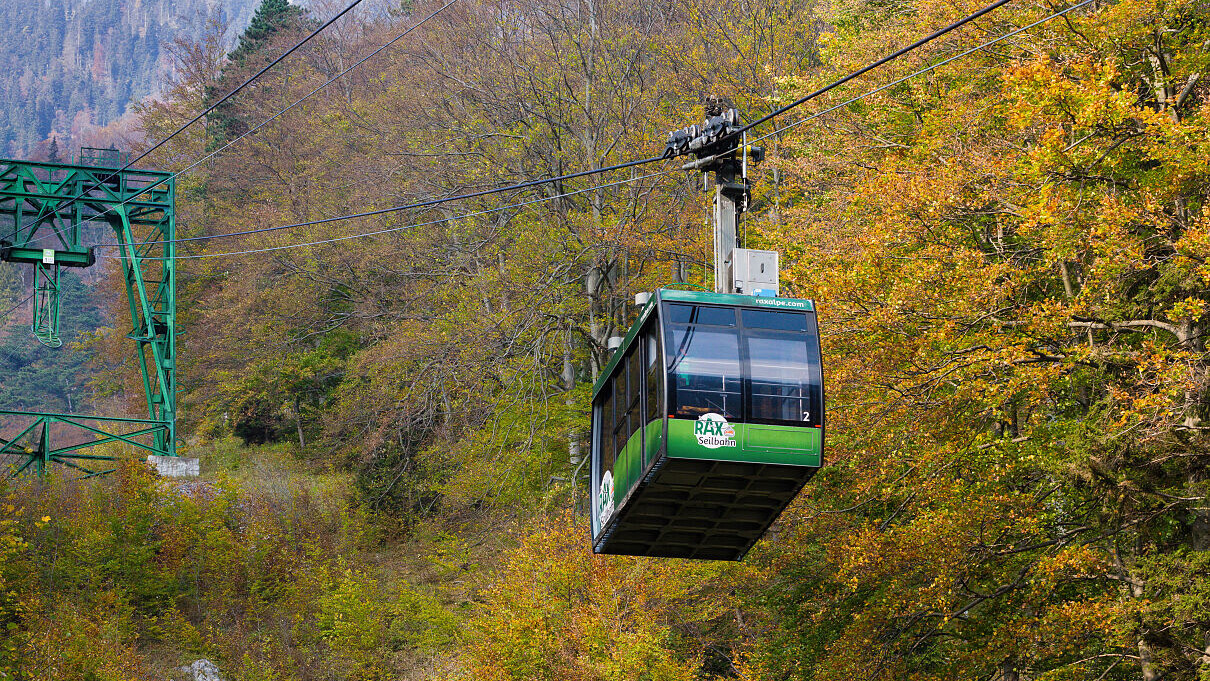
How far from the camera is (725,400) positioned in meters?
12.2

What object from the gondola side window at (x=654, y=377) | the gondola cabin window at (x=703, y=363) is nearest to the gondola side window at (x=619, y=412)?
the gondola side window at (x=654, y=377)

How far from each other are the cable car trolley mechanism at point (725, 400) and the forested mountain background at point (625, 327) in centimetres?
447

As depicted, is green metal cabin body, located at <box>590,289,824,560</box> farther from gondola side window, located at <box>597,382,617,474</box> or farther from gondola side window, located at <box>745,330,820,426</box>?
gondola side window, located at <box>597,382,617,474</box>

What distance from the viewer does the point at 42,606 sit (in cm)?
2764

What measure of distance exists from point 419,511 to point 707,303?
26473 millimetres

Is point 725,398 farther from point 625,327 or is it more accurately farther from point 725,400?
point 625,327

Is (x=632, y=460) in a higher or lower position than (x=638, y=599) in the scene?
higher

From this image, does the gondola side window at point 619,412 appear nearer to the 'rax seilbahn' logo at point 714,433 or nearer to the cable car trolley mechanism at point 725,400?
the cable car trolley mechanism at point 725,400

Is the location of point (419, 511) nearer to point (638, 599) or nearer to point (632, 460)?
point (638, 599)

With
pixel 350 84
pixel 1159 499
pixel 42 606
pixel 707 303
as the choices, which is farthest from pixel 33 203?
pixel 350 84

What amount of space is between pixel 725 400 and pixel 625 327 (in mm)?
20134

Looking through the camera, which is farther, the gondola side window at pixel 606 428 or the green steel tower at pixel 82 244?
the green steel tower at pixel 82 244

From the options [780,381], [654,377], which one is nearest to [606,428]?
[654,377]

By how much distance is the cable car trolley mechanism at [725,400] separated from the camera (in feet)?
39.8
